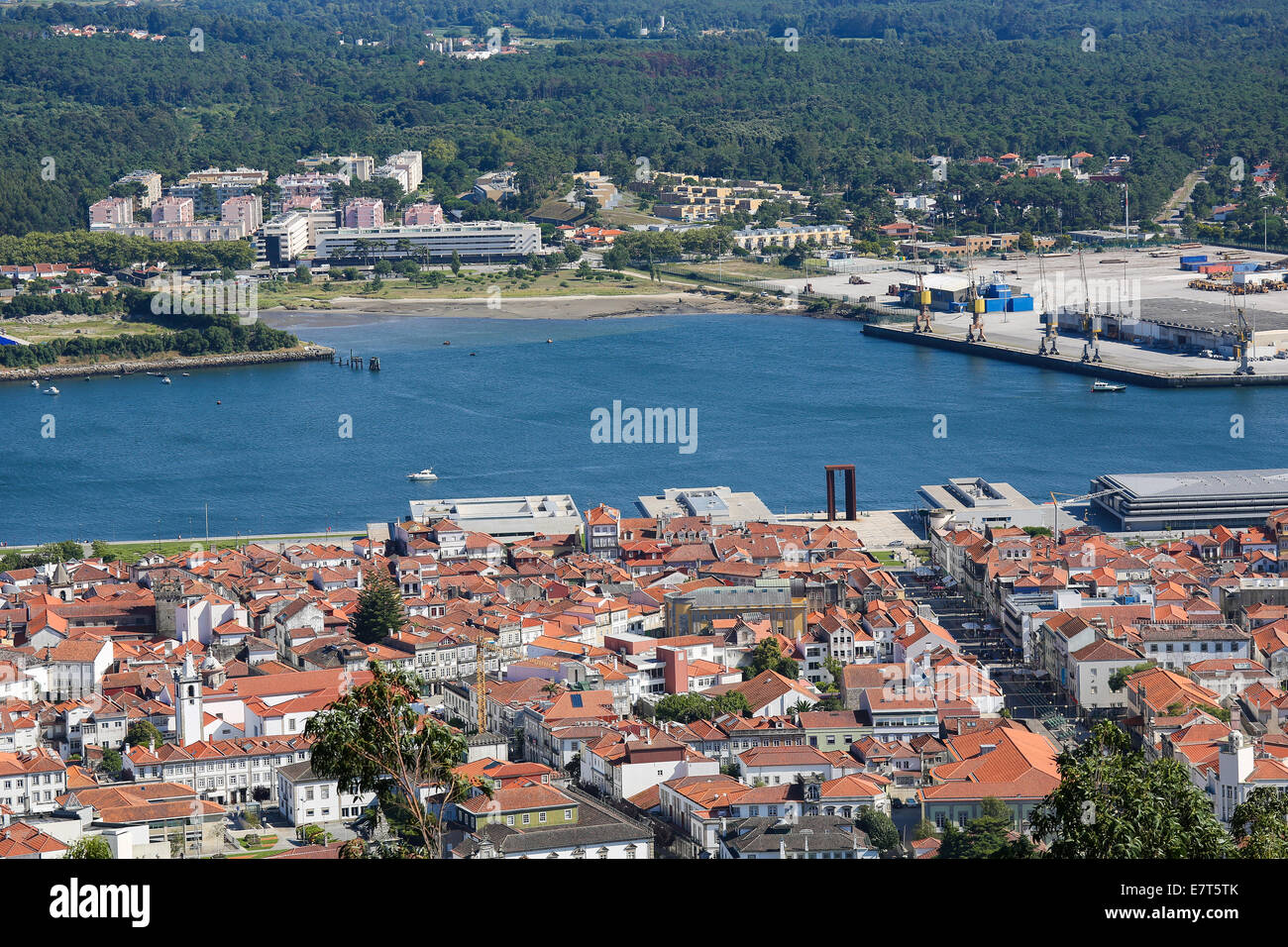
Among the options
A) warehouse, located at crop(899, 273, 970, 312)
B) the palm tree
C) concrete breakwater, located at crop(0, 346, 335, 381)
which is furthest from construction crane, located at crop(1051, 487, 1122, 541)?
warehouse, located at crop(899, 273, 970, 312)

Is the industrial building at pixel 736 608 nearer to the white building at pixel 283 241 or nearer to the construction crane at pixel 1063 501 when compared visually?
the construction crane at pixel 1063 501

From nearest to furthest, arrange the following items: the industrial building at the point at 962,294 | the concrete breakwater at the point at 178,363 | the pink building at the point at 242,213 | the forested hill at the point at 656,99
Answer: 1. the concrete breakwater at the point at 178,363
2. the industrial building at the point at 962,294
3. the pink building at the point at 242,213
4. the forested hill at the point at 656,99

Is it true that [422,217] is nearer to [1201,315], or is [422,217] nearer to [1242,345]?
[1201,315]

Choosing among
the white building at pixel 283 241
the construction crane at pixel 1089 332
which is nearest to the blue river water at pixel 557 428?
the construction crane at pixel 1089 332

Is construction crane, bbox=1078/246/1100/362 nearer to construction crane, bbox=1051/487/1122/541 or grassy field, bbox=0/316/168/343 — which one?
construction crane, bbox=1051/487/1122/541

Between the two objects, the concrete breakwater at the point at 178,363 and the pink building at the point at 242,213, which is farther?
the pink building at the point at 242,213

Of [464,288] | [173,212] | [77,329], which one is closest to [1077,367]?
[464,288]
